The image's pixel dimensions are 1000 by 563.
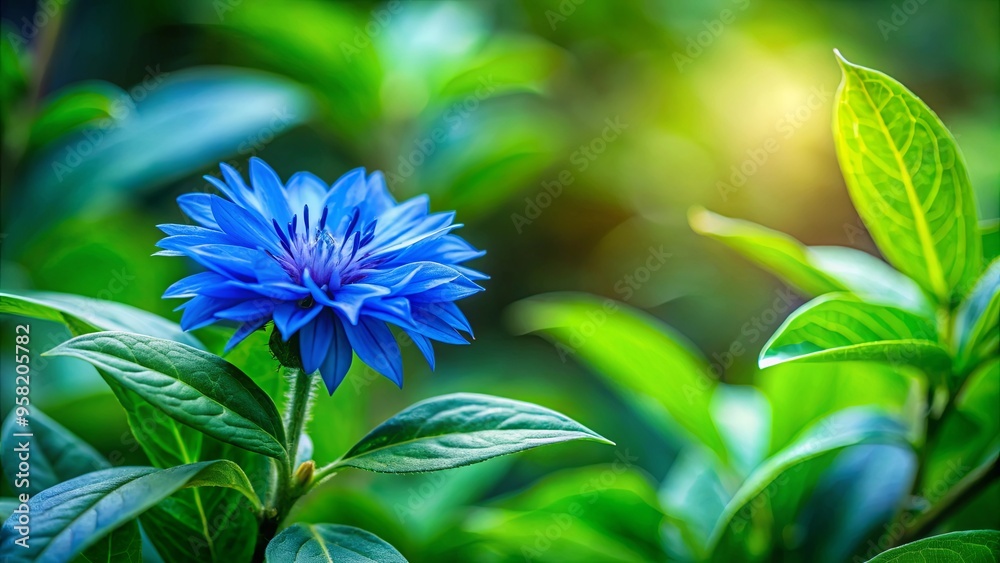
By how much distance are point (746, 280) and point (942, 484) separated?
977 millimetres

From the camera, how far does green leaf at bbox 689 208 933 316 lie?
89 centimetres

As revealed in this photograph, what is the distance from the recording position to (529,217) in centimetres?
188

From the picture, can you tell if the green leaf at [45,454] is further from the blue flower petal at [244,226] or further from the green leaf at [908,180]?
the green leaf at [908,180]

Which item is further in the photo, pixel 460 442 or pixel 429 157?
pixel 429 157

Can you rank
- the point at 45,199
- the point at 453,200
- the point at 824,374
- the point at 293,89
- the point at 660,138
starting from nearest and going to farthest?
1. the point at 824,374
2. the point at 45,199
3. the point at 293,89
4. the point at 453,200
5. the point at 660,138

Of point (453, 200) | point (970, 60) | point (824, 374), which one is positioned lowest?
point (824, 374)

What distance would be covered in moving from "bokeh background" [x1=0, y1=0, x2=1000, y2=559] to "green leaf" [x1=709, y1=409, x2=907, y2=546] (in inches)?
7.2

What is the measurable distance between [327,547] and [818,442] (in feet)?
1.87

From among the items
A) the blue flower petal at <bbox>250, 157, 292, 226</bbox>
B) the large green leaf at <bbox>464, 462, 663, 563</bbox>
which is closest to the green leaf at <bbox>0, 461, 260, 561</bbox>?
the blue flower petal at <bbox>250, 157, 292, 226</bbox>

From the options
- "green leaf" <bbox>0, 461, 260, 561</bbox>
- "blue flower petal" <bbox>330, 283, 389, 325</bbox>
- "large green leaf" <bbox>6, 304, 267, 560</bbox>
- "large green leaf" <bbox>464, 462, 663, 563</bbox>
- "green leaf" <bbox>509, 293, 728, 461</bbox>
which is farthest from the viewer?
"green leaf" <bbox>509, 293, 728, 461</bbox>

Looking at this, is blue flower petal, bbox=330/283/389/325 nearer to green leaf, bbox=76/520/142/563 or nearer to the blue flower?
the blue flower

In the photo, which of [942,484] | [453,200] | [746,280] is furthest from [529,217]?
[942,484]

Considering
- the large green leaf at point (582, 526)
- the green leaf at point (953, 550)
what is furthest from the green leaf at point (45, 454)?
the green leaf at point (953, 550)

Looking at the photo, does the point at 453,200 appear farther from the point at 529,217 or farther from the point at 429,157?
the point at 529,217
